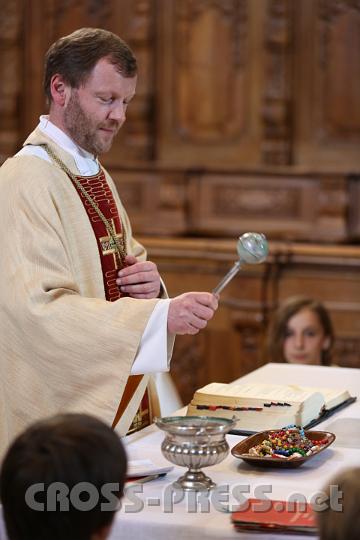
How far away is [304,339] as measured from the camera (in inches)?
204

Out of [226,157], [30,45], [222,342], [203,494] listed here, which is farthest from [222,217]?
[203,494]

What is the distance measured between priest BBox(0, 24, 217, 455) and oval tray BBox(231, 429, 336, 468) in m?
0.32

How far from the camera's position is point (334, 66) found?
22.8 feet

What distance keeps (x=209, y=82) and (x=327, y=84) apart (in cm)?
74

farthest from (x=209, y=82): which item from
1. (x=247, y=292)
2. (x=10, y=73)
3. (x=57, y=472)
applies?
(x=57, y=472)

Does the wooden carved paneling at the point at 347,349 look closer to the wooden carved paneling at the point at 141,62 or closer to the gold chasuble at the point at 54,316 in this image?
the wooden carved paneling at the point at 141,62

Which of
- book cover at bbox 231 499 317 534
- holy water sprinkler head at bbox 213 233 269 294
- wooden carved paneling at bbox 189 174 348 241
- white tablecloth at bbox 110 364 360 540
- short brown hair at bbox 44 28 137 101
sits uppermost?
short brown hair at bbox 44 28 137 101

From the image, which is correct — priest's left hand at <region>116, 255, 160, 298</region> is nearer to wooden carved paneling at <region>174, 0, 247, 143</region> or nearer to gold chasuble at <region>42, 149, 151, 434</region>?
gold chasuble at <region>42, 149, 151, 434</region>

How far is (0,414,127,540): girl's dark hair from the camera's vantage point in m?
1.80

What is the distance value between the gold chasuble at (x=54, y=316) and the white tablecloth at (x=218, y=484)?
198 mm

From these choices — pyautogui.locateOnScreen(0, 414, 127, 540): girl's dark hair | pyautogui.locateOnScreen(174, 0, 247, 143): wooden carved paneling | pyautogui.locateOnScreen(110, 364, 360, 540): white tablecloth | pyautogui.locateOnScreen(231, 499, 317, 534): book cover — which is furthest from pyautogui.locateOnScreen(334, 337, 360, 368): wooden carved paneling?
pyautogui.locateOnScreen(0, 414, 127, 540): girl's dark hair

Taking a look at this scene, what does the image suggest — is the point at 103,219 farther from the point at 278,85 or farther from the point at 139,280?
the point at 278,85

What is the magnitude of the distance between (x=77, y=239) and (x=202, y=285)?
332 centimetres

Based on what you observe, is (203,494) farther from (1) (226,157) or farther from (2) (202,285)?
(1) (226,157)
